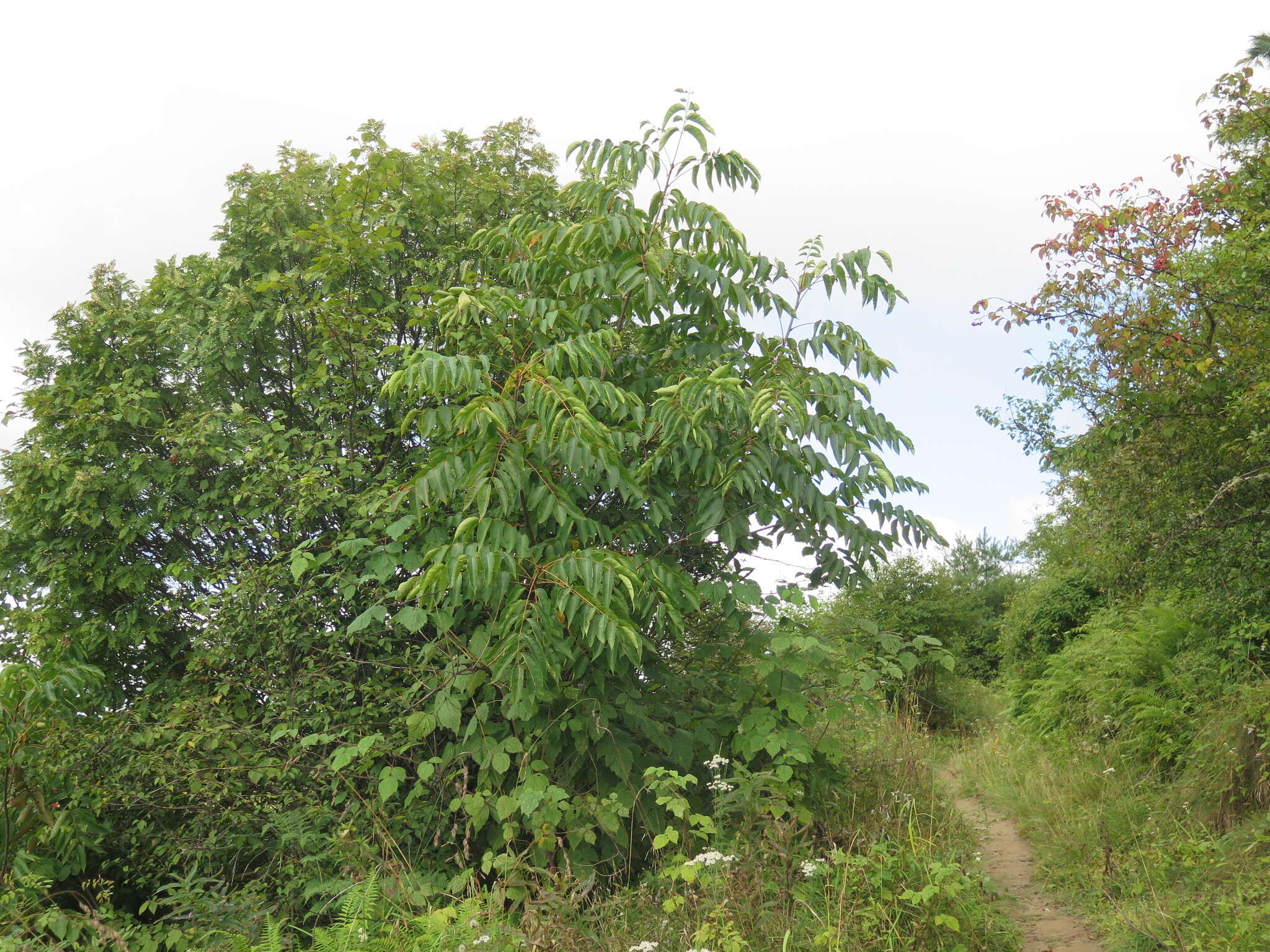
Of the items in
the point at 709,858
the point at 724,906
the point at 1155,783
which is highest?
the point at 709,858

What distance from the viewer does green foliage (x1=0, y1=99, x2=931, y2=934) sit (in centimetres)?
567

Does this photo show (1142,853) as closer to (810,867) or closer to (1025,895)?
(1025,895)

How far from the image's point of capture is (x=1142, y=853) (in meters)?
6.71

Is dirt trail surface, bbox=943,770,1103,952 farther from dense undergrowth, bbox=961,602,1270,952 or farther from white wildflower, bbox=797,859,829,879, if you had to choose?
white wildflower, bbox=797,859,829,879

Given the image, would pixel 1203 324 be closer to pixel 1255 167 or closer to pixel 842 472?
pixel 1255 167

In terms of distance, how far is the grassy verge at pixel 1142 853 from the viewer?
554cm

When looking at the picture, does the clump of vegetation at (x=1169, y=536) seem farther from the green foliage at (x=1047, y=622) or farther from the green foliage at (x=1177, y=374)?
the green foliage at (x=1047, y=622)

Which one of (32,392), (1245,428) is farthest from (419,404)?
(1245,428)

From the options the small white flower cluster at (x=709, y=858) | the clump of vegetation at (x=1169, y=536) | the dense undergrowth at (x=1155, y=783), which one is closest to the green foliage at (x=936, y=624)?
the dense undergrowth at (x=1155, y=783)

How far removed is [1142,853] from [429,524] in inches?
226

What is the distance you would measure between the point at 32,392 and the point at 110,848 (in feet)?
14.3

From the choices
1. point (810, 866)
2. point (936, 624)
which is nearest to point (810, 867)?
point (810, 866)

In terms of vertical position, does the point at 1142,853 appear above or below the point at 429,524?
below

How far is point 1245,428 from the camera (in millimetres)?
8133
